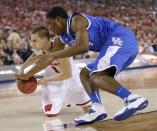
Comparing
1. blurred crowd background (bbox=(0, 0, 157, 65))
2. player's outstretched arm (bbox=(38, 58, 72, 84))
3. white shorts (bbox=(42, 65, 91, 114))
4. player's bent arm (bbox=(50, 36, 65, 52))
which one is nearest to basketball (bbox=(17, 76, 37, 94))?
player's outstretched arm (bbox=(38, 58, 72, 84))

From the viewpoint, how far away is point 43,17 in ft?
54.1

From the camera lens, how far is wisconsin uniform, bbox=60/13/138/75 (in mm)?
4074

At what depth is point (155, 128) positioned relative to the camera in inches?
152

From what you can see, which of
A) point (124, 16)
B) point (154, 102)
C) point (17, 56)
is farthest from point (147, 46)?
point (154, 102)

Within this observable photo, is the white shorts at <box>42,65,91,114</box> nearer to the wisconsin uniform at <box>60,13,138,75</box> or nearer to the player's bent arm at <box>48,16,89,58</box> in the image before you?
the wisconsin uniform at <box>60,13,138,75</box>

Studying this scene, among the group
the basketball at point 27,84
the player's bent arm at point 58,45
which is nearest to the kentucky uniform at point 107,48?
the player's bent arm at point 58,45

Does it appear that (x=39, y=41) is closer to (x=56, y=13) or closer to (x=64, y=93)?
(x=64, y=93)

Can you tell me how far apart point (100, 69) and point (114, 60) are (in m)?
0.15

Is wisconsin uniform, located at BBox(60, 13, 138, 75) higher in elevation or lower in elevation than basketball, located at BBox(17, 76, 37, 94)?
higher

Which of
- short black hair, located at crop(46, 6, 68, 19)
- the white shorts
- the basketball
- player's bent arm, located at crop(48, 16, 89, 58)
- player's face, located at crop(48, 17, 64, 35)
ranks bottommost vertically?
the white shorts

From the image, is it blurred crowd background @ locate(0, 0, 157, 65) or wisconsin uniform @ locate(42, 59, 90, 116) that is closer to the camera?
wisconsin uniform @ locate(42, 59, 90, 116)

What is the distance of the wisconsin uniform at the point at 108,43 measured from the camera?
13.4 feet

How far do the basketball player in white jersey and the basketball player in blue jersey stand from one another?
718 millimetres

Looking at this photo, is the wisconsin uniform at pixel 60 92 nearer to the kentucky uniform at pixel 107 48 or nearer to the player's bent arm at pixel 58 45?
the player's bent arm at pixel 58 45
